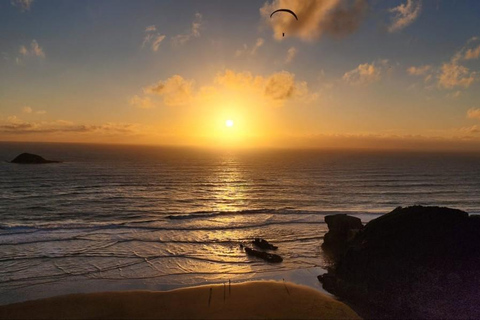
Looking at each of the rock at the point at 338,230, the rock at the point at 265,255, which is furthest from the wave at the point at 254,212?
the rock at the point at 265,255

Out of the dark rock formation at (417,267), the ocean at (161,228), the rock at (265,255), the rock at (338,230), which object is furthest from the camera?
the rock at (338,230)

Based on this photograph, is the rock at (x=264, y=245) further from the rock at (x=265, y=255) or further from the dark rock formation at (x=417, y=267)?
the dark rock formation at (x=417, y=267)

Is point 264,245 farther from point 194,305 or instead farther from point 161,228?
point 161,228

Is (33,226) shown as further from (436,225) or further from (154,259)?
(436,225)

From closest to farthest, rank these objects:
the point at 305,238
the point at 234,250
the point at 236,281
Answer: the point at 236,281 → the point at 234,250 → the point at 305,238

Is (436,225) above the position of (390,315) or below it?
above

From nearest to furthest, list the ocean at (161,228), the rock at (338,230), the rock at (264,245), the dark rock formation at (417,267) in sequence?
the dark rock formation at (417,267), the ocean at (161,228), the rock at (338,230), the rock at (264,245)

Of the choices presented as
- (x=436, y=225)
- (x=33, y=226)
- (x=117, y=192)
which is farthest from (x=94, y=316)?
(x=117, y=192)
